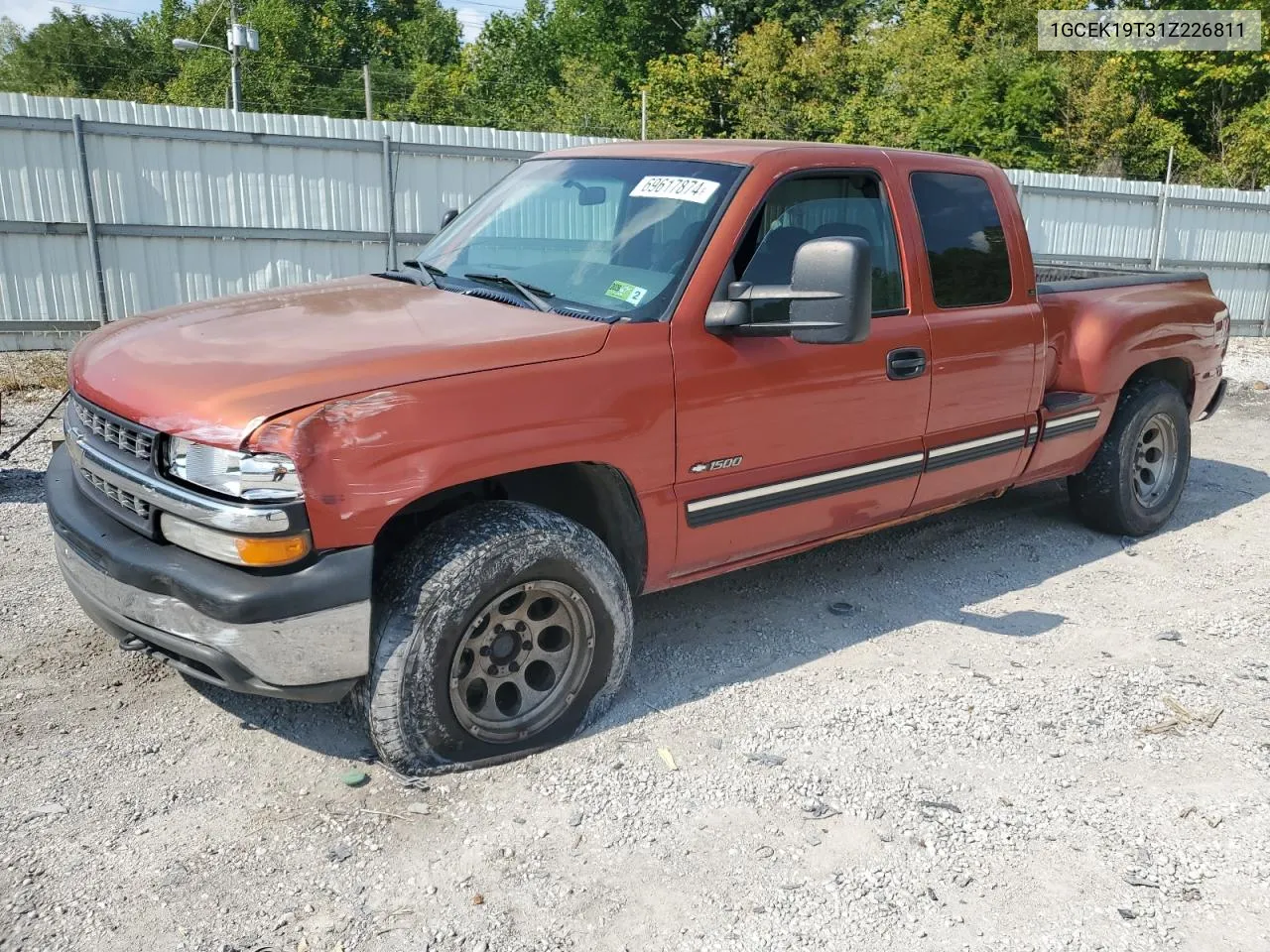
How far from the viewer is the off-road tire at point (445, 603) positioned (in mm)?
3125

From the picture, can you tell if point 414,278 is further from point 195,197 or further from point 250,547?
point 195,197

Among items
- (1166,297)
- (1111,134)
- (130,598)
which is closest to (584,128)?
(1111,134)

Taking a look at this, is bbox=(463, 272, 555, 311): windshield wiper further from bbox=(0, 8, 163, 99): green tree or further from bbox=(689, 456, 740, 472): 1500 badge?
bbox=(0, 8, 163, 99): green tree

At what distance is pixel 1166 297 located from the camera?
5824 mm

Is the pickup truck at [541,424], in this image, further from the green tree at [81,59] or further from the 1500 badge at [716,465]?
the green tree at [81,59]

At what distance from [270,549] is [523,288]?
1.40 m

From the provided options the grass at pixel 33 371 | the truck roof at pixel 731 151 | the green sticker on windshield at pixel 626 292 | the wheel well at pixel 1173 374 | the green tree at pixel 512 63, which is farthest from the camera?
the green tree at pixel 512 63

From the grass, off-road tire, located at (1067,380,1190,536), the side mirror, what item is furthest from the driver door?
the grass

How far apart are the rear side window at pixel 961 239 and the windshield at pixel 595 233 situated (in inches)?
43.3

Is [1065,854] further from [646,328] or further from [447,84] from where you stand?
[447,84]

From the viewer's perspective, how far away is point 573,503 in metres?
3.74

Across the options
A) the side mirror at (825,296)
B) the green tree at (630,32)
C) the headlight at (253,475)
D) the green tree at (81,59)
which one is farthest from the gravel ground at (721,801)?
the green tree at (81,59)

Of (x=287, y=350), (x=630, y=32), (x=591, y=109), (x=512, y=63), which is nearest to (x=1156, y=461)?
(x=287, y=350)

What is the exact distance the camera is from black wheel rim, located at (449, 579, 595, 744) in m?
3.33
